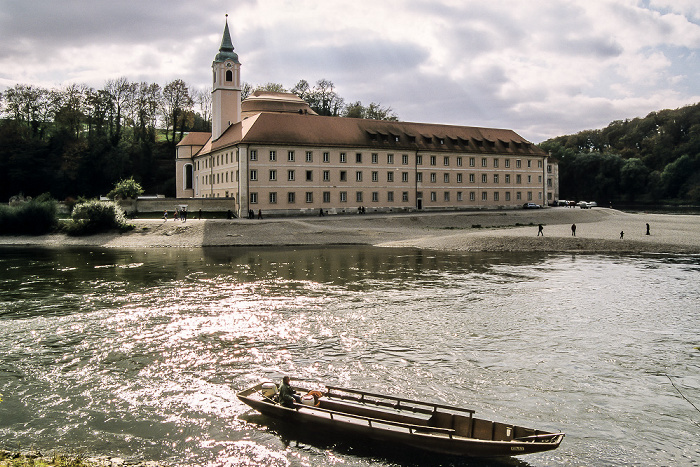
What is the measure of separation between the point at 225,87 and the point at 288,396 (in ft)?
261

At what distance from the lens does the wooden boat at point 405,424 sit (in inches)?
473

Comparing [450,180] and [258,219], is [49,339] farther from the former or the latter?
[450,180]

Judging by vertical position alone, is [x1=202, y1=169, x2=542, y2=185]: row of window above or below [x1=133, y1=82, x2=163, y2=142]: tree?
below

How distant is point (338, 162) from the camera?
3162 inches

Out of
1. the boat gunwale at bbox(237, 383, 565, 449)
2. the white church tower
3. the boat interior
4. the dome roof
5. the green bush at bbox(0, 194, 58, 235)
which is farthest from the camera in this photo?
the dome roof

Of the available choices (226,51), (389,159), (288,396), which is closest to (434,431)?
(288,396)

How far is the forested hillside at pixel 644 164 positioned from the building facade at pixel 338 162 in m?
56.6

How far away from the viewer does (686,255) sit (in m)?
51.5

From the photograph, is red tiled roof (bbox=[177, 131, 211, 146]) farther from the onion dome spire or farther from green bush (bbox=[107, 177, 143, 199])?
green bush (bbox=[107, 177, 143, 199])

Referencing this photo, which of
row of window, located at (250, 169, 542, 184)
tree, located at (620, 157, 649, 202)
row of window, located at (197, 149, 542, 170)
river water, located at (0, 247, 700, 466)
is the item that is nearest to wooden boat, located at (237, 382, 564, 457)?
river water, located at (0, 247, 700, 466)

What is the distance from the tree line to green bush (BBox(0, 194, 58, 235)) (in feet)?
107

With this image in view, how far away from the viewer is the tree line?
99.2 m

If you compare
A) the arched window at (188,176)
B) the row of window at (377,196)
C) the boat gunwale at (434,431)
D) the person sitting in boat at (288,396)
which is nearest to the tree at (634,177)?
the row of window at (377,196)

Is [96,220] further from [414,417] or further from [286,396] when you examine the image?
[414,417]
